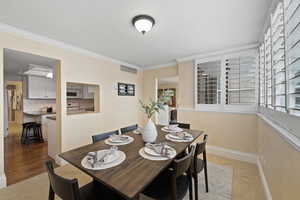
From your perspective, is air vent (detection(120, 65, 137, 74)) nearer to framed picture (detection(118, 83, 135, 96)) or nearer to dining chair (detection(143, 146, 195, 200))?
framed picture (detection(118, 83, 135, 96))

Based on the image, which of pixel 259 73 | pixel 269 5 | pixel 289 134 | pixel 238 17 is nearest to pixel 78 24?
pixel 238 17

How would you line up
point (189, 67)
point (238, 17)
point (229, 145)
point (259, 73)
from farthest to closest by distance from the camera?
point (189, 67) → point (229, 145) → point (259, 73) → point (238, 17)

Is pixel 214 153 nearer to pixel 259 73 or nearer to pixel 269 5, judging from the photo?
pixel 259 73

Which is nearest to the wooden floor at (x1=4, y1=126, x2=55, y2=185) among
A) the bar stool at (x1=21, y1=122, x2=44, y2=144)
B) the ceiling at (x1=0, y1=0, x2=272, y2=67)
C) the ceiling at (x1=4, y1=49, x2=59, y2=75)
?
Result: the bar stool at (x1=21, y1=122, x2=44, y2=144)

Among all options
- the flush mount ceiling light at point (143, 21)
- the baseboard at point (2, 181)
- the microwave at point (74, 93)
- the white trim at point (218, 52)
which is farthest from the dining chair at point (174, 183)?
the microwave at point (74, 93)

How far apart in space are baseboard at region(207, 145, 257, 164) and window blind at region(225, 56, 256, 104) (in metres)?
1.09

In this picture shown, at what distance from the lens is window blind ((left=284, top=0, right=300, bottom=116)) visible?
852 mm

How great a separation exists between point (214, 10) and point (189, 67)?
1830 mm

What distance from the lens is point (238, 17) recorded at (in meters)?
1.73

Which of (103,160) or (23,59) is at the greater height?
(23,59)

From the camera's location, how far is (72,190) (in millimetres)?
774

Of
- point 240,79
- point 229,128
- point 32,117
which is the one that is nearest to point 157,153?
point 229,128

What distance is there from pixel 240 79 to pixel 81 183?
3564 mm

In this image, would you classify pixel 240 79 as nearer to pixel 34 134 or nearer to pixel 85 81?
pixel 85 81
